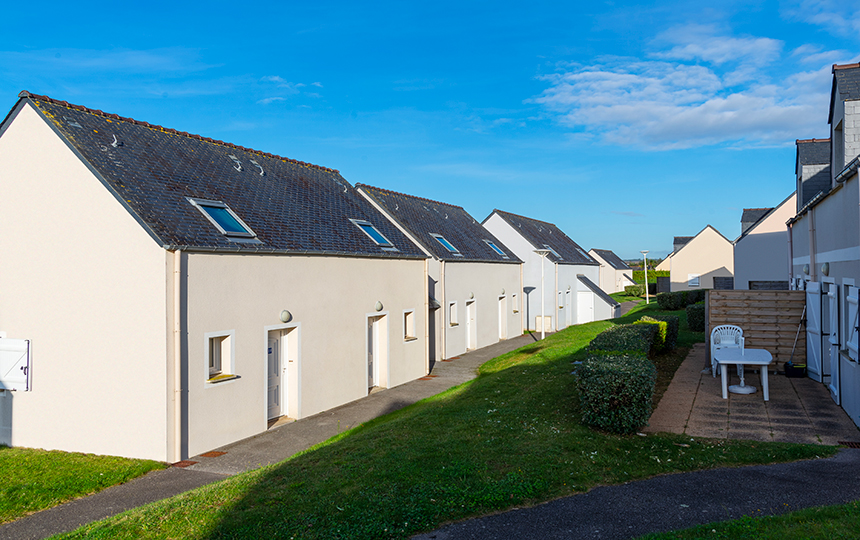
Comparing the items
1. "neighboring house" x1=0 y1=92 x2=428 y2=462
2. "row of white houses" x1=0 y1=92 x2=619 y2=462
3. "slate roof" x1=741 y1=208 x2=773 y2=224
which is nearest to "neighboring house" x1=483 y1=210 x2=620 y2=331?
"slate roof" x1=741 y1=208 x2=773 y2=224

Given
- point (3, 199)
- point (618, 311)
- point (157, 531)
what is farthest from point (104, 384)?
point (618, 311)

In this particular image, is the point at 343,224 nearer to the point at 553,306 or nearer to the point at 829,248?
the point at 829,248

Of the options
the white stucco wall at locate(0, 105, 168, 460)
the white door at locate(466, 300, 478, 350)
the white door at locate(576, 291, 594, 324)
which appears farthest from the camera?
the white door at locate(576, 291, 594, 324)

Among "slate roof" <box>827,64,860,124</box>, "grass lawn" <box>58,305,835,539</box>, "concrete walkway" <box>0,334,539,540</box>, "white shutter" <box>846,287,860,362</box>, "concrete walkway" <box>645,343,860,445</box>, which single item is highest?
"slate roof" <box>827,64,860,124</box>

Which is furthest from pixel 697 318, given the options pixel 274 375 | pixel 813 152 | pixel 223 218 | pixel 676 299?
pixel 223 218

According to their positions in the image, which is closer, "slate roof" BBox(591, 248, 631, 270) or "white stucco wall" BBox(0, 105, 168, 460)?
"white stucco wall" BBox(0, 105, 168, 460)

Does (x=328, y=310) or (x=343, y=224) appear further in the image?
(x=343, y=224)

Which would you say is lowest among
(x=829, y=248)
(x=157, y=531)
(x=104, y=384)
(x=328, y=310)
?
(x=157, y=531)

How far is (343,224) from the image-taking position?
1667 cm

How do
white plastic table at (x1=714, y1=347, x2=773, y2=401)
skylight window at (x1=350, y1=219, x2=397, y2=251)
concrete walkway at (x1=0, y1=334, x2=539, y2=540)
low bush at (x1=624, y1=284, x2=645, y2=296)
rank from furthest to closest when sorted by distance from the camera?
low bush at (x1=624, y1=284, x2=645, y2=296) < skylight window at (x1=350, y1=219, x2=397, y2=251) < white plastic table at (x1=714, y1=347, x2=773, y2=401) < concrete walkway at (x1=0, y1=334, x2=539, y2=540)

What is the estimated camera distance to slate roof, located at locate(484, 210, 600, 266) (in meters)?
33.8

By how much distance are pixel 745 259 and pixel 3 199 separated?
92.9ft

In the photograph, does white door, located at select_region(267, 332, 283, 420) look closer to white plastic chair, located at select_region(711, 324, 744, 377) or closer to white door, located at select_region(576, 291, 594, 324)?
white plastic chair, located at select_region(711, 324, 744, 377)

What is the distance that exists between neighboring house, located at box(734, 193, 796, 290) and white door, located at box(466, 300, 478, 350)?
13.0 m
